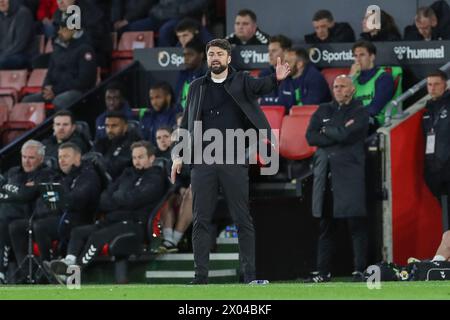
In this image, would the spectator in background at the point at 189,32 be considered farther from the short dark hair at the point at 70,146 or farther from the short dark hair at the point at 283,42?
the short dark hair at the point at 70,146

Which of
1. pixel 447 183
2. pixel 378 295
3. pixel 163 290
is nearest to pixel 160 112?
pixel 447 183

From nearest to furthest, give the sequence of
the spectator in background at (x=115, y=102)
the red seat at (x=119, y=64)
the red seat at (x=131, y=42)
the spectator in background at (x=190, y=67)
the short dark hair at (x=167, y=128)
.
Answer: the short dark hair at (x=167, y=128), the spectator in background at (x=190, y=67), the spectator in background at (x=115, y=102), the red seat at (x=131, y=42), the red seat at (x=119, y=64)

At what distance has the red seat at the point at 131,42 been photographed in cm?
1859

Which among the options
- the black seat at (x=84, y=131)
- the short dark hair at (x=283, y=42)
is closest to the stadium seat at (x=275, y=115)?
the short dark hair at (x=283, y=42)

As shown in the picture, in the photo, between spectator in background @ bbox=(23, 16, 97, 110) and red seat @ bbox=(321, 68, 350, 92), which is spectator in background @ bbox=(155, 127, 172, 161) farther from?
spectator in background @ bbox=(23, 16, 97, 110)

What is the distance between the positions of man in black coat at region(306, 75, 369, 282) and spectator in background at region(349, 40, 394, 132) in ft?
2.40

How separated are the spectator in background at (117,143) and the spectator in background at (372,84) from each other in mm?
2776

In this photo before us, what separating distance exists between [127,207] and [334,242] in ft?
7.88

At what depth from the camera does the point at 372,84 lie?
51.0ft

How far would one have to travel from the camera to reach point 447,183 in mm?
14898

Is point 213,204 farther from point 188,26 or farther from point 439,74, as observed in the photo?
point 188,26

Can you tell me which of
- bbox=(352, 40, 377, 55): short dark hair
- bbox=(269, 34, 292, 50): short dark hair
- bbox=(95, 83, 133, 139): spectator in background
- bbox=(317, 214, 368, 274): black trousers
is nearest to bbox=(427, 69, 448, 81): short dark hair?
bbox=(352, 40, 377, 55): short dark hair

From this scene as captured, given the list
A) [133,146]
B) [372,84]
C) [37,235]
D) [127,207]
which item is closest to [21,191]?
[37,235]
